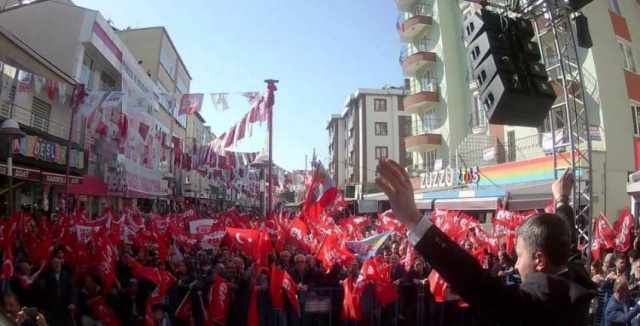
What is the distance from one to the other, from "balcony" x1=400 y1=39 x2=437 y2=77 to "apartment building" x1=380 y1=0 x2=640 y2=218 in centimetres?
24

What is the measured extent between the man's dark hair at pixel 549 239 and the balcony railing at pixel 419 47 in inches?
1184

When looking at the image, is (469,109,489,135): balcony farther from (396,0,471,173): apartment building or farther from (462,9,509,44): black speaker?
(462,9,509,44): black speaker

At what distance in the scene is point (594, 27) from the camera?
57.4 ft

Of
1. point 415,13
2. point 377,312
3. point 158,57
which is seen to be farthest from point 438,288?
point 158,57

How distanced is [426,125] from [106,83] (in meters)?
20.0

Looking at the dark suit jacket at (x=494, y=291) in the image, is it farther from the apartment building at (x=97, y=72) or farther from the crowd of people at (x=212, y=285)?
the apartment building at (x=97, y=72)

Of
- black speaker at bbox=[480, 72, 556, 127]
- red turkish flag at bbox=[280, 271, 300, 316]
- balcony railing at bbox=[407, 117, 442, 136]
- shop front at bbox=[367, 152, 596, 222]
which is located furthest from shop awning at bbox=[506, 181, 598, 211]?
balcony railing at bbox=[407, 117, 442, 136]

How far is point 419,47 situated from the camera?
32438 millimetres

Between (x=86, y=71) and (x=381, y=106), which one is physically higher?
(x=381, y=106)

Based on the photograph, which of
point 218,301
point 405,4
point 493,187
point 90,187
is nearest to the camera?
point 218,301

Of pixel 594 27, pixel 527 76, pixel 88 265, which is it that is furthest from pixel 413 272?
pixel 594 27

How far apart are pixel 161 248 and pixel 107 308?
2.35 metres

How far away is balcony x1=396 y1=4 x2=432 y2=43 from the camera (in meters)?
30.5

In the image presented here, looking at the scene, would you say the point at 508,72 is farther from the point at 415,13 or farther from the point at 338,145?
the point at 338,145
